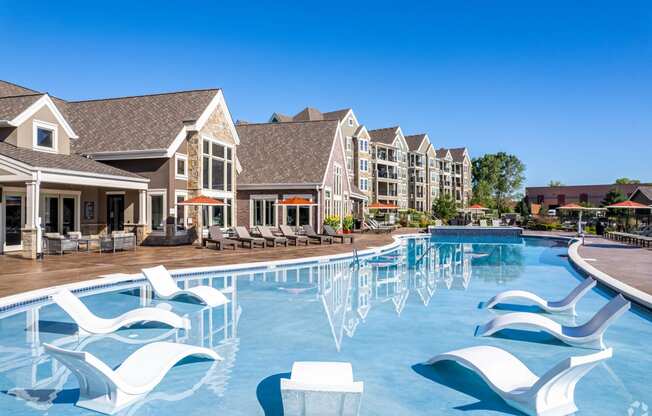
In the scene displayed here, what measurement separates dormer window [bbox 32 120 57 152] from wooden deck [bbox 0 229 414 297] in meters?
5.52

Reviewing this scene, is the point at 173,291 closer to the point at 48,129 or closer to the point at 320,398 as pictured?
the point at 320,398

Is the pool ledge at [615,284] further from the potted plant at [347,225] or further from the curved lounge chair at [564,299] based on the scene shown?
the potted plant at [347,225]

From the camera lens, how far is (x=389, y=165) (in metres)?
60.7

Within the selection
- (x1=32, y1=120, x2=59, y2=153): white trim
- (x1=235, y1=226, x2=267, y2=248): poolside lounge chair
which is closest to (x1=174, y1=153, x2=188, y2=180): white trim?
(x1=235, y1=226, x2=267, y2=248): poolside lounge chair

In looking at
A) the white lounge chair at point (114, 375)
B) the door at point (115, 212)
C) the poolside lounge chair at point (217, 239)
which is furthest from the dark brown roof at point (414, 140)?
the white lounge chair at point (114, 375)

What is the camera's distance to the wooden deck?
12.3 m

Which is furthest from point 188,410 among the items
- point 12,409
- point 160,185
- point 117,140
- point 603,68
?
point 603,68

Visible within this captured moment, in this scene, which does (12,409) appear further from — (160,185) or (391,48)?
(391,48)

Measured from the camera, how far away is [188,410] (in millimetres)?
5637

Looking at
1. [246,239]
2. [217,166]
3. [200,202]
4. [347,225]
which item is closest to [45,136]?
[200,202]

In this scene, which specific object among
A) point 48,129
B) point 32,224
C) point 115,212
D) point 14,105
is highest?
point 14,105

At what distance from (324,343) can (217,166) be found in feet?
64.2

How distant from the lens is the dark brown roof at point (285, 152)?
30.6 metres

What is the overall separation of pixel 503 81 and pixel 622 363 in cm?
3114
